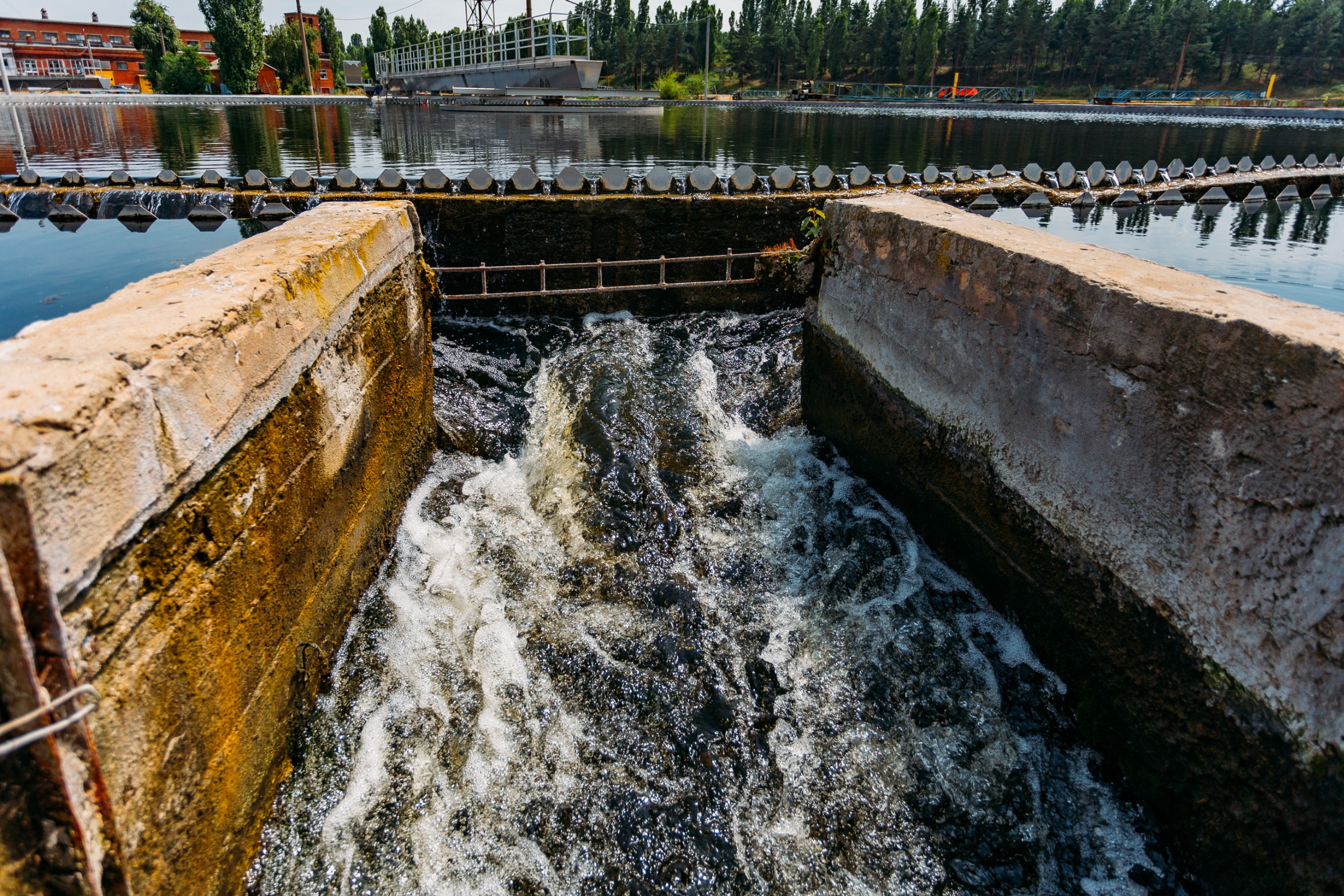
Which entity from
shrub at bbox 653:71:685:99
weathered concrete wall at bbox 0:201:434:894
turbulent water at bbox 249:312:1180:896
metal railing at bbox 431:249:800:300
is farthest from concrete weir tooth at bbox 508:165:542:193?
shrub at bbox 653:71:685:99

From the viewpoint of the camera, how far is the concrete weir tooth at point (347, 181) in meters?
10.2

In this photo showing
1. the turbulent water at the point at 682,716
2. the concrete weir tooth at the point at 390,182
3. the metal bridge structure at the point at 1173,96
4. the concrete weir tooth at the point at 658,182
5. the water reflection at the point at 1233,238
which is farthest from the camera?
the metal bridge structure at the point at 1173,96

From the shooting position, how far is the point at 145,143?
986 inches

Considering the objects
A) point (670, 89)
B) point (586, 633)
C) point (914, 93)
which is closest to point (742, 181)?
point (586, 633)

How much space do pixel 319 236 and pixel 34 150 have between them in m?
26.1

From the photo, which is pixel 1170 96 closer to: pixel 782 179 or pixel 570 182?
pixel 782 179

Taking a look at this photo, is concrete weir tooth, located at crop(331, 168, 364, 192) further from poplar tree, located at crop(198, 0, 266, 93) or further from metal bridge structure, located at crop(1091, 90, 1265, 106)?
metal bridge structure, located at crop(1091, 90, 1265, 106)

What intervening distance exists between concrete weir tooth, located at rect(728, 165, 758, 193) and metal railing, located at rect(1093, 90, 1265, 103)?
58540 millimetres

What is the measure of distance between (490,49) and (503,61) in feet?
6.51

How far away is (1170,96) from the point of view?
57.7m

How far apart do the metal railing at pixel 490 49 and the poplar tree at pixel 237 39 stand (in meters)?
10.2

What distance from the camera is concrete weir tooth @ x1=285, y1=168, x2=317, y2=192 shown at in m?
10.6

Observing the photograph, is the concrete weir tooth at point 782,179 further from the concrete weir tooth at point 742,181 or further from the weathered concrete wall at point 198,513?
the weathered concrete wall at point 198,513

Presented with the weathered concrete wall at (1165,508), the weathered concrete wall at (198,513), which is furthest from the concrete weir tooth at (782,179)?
the weathered concrete wall at (198,513)
